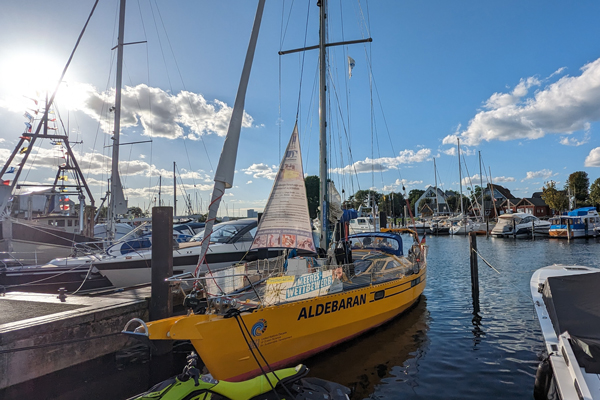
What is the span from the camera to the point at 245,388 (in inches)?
180

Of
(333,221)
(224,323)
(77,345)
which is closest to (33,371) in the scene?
(77,345)

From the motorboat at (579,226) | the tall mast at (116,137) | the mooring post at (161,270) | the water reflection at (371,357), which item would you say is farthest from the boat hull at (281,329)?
the motorboat at (579,226)

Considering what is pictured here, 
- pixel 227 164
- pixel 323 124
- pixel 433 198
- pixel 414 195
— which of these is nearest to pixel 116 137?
pixel 323 124

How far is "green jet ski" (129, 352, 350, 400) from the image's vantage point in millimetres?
4070

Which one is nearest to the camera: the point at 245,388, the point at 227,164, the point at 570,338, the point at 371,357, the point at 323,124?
the point at 245,388

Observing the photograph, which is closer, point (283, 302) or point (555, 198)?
point (283, 302)

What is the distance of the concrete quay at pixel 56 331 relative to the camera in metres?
5.61

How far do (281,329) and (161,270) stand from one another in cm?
328

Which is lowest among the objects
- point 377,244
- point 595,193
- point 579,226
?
point 579,226

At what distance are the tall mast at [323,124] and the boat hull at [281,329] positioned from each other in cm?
211

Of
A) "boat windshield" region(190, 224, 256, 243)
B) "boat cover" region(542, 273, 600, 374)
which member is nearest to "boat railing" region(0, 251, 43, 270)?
"boat windshield" region(190, 224, 256, 243)

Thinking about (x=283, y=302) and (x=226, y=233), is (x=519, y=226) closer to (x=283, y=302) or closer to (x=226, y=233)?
(x=226, y=233)

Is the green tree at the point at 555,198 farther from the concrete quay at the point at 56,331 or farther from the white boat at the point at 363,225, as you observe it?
the concrete quay at the point at 56,331

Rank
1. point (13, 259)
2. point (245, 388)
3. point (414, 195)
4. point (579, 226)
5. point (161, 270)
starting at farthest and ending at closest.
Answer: point (414, 195)
point (579, 226)
point (13, 259)
point (161, 270)
point (245, 388)
